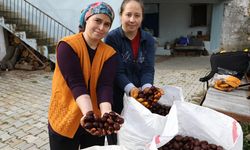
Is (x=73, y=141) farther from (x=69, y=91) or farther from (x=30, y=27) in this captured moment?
(x=30, y=27)

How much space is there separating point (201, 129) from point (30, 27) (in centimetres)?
723

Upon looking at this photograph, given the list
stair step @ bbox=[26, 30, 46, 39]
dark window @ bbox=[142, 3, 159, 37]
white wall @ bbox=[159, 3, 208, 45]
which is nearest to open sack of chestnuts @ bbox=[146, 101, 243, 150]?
stair step @ bbox=[26, 30, 46, 39]

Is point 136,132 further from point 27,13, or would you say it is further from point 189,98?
point 27,13

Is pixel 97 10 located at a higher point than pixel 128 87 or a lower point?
higher

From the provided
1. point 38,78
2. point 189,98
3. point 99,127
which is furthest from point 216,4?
point 99,127

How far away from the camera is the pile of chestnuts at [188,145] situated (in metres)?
1.64

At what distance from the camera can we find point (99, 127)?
1409 millimetres

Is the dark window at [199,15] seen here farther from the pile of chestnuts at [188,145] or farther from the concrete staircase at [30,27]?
the pile of chestnuts at [188,145]

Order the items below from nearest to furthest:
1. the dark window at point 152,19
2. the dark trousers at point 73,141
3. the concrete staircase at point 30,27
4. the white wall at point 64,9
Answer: the dark trousers at point 73,141, the concrete staircase at point 30,27, the white wall at point 64,9, the dark window at point 152,19

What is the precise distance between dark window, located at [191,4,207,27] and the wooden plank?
9.60m

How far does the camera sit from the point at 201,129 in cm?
176

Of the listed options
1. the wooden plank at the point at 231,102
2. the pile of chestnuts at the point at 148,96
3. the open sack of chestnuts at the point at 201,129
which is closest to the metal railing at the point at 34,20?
the wooden plank at the point at 231,102

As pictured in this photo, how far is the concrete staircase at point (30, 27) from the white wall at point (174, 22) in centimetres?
586

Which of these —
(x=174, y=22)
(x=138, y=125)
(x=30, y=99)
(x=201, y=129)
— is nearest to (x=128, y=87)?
(x=138, y=125)
